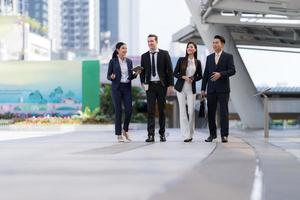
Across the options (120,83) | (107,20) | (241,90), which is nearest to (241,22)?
(241,90)

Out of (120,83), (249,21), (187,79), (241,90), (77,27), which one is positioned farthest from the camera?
(77,27)

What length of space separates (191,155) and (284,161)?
4.20ft

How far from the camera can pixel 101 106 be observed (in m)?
26.9

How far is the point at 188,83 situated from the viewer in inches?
418

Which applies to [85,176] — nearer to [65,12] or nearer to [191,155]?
[191,155]

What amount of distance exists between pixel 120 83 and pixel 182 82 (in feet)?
3.57

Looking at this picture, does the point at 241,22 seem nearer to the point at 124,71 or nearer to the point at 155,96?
the point at 124,71

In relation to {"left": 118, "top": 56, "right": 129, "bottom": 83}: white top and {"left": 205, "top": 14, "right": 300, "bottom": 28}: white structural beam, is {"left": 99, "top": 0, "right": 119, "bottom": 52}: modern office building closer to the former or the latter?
{"left": 205, "top": 14, "right": 300, "bottom": 28}: white structural beam

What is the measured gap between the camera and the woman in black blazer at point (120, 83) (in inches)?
422

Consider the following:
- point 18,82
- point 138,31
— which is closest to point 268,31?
point 18,82

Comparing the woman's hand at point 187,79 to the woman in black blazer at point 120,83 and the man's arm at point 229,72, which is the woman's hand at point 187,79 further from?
the woman in black blazer at point 120,83

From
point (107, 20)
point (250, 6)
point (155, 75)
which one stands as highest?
point (107, 20)

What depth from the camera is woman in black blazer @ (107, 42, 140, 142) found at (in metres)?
10.7

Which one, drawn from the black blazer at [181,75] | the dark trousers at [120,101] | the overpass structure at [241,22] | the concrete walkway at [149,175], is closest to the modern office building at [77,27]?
the overpass structure at [241,22]
